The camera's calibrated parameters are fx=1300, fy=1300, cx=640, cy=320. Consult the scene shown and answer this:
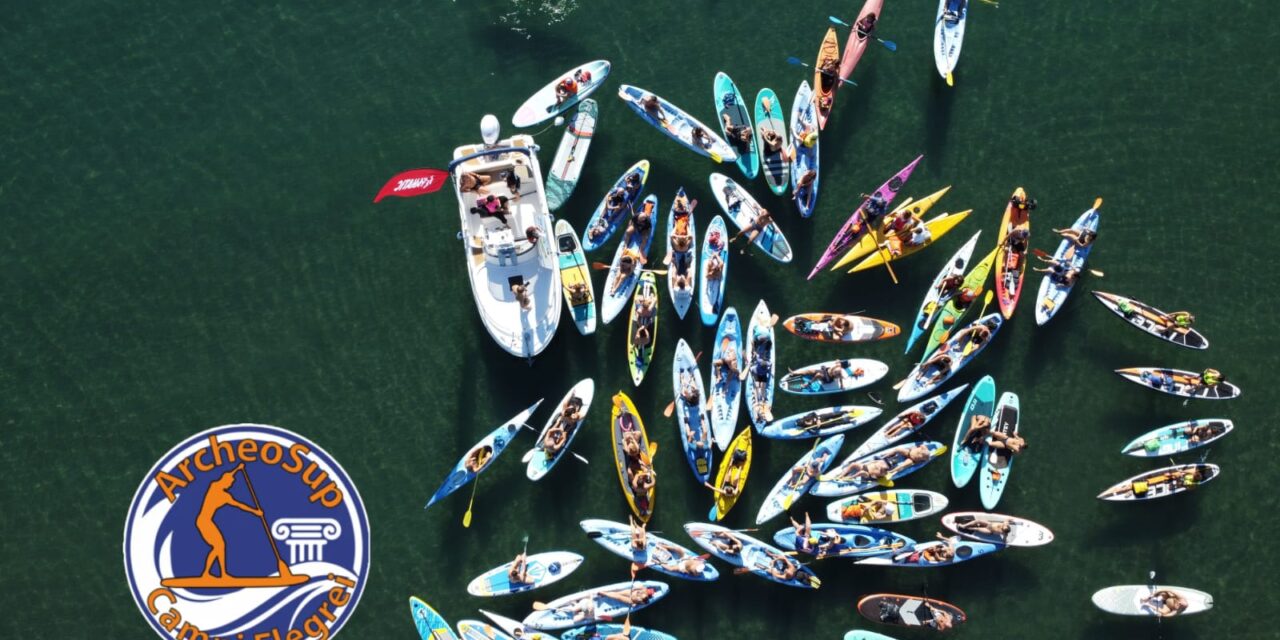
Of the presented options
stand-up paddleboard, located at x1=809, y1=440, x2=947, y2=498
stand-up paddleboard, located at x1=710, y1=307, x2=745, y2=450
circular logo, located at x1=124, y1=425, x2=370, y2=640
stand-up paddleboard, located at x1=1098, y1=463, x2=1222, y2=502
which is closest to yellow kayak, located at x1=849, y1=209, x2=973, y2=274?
stand-up paddleboard, located at x1=710, y1=307, x2=745, y2=450

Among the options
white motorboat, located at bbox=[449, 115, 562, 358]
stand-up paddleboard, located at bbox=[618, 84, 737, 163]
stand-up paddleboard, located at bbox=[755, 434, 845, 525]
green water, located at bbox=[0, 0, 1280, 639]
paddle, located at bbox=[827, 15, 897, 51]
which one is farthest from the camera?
paddle, located at bbox=[827, 15, 897, 51]

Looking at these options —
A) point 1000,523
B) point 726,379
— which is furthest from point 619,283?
point 1000,523

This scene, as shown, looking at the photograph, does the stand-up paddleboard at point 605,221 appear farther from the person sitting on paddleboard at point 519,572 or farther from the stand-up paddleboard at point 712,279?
the person sitting on paddleboard at point 519,572

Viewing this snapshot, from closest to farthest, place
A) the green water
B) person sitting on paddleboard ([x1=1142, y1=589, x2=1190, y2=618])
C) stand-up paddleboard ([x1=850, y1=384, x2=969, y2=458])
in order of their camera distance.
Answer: person sitting on paddleboard ([x1=1142, y1=589, x2=1190, y2=618]), stand-up paddleboard ([x1=850, y1=384, x2=969, y2=458]), the green water

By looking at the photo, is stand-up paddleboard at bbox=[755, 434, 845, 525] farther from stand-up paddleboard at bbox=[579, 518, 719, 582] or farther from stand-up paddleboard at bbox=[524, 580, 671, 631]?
stand-up paddleboard at bbox=[524, 580, 671, 631]

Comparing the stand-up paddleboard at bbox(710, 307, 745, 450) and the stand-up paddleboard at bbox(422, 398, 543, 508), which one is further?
the stand-up paddleboard at bbox(710, 307, 745, 450)

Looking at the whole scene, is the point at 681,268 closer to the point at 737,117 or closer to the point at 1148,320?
the point at 737,117

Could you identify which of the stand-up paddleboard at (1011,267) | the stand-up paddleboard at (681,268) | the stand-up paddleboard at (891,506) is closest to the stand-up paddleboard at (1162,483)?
the stand-up paddleboard at (891,506)
